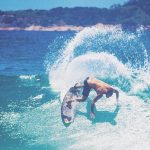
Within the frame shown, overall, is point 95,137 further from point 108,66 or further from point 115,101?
point 108,66

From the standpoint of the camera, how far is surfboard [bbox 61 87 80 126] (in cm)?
1565

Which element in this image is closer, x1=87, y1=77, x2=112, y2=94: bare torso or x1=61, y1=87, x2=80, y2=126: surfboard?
x1=87, y1=77, x2=112, y2=94: bare torso

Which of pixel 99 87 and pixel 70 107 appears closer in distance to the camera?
pixel 99 87

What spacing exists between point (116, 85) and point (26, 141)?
30.2 feet

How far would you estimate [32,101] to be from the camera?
Answer: 800 inches

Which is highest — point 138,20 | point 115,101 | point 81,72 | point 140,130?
point 138,20

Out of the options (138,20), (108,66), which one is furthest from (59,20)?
(108,66)

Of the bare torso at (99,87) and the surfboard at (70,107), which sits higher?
the bare torso at (99,87)

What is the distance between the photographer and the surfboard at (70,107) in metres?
15.6

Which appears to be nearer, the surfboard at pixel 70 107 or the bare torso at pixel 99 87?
the bare torso at pixel 99 87

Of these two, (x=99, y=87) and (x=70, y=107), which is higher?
(x=99, y=87)

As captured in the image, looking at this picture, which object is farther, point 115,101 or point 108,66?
point 108,66

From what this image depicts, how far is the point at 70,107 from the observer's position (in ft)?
53.3

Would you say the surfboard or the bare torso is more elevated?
the bare torso
